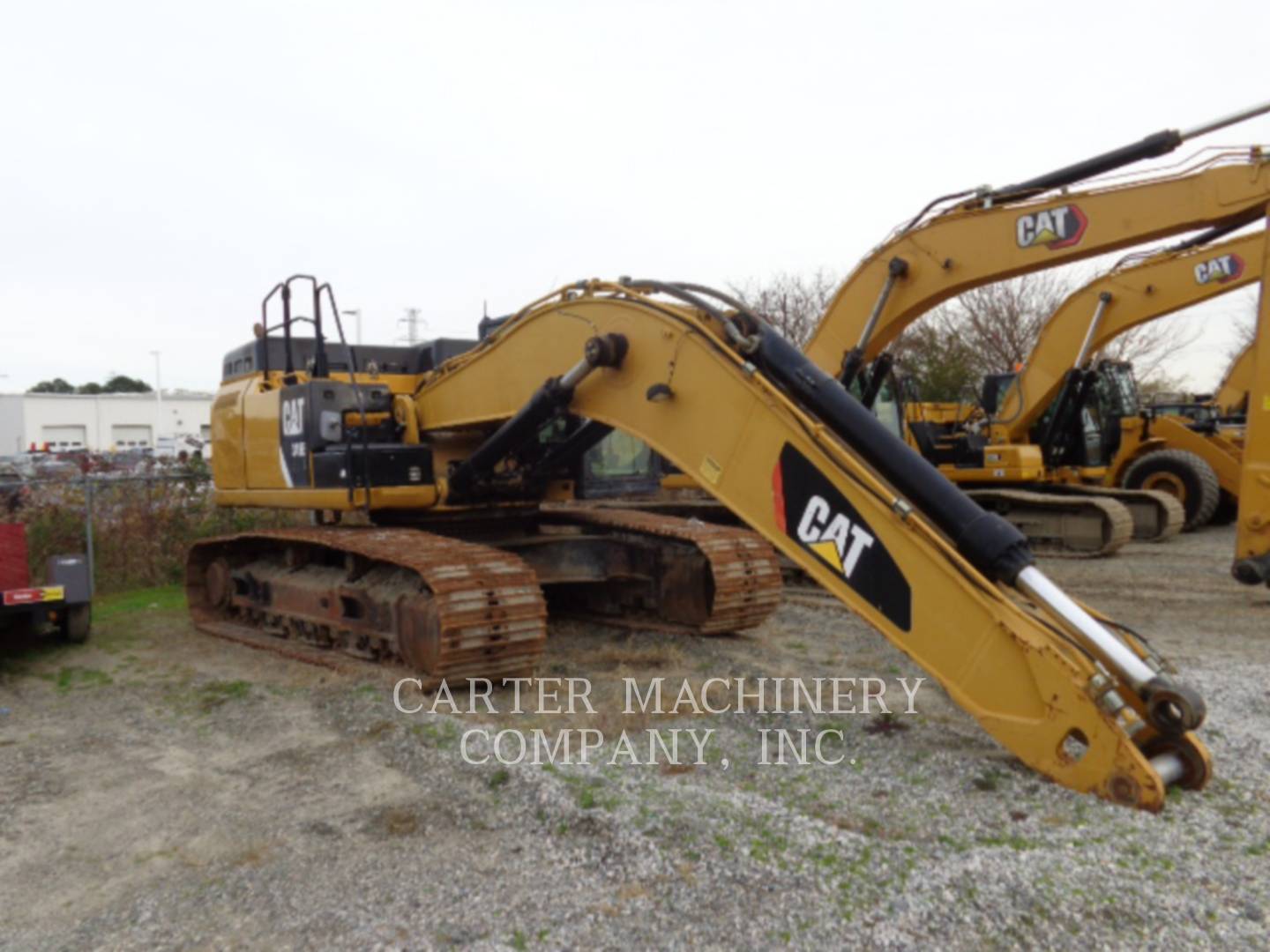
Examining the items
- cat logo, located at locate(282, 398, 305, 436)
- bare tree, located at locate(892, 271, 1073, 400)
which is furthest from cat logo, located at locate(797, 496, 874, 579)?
bare tree, located at locate(892, 271, 1073, 400)

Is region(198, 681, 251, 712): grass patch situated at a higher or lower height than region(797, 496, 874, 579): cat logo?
lower

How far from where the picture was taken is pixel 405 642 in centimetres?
649

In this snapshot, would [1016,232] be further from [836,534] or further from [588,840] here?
[588,840]

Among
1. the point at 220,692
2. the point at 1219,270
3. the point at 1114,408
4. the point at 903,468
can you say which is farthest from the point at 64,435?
the point at 903,468

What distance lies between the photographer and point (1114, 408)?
16.6m

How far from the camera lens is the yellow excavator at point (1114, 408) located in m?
12.9

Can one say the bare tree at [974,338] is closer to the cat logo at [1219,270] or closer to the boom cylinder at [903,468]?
the cat logo at [1219,270]

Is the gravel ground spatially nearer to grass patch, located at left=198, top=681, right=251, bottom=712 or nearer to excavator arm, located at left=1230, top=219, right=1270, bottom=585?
grass patch, located at left=198, top=681, right=251, bottom=712

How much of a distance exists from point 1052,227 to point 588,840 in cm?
751

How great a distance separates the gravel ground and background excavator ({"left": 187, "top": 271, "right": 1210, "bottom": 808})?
0.42 meters

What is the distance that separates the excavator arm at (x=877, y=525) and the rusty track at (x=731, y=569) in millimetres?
1824

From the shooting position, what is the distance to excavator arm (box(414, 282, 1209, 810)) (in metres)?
3.91

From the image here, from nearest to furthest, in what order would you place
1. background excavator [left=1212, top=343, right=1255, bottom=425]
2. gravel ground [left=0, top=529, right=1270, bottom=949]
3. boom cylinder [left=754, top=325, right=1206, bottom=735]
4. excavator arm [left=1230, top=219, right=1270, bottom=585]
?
gravel ground [left=0, top=529, right=1270, bottom=949], boom cylinder [left=754, top=325, right=1206, bottom=735], excavator arm [left=1230, top=219, right=1270, bottom=585], background excavator [left=1212, top=343, right=1255, bottom=425]

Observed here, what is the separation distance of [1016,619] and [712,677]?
2737 millimetres
